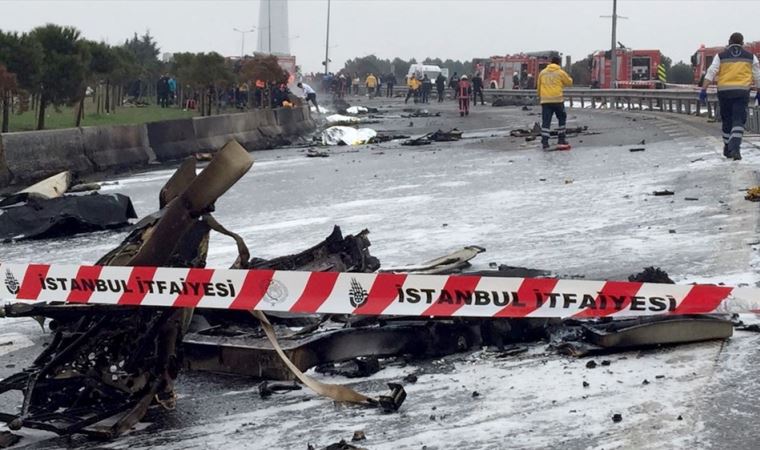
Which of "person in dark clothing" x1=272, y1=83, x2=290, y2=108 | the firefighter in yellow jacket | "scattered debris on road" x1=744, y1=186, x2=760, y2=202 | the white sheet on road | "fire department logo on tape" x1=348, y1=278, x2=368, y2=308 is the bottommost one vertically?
the white sheet on road

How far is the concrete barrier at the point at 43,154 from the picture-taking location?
65.9 ft

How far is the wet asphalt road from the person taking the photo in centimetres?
562

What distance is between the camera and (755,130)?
23.2m

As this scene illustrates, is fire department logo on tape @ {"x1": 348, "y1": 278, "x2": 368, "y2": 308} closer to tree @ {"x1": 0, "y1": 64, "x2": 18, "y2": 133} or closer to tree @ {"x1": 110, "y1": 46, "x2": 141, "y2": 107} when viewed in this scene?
tree @ {"x1": 0, "y1": 64, "x2": 18, "y2": 133}

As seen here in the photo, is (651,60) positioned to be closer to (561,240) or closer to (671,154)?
(671,154)

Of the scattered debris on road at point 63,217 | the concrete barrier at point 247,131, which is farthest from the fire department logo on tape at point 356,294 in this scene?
the concrete barrier at point 247,131

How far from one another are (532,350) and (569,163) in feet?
40.7

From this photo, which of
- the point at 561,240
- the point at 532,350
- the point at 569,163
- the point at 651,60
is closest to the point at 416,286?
the point at 532,350

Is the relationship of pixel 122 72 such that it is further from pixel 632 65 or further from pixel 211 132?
pixel 632 65

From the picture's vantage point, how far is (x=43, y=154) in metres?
20.9

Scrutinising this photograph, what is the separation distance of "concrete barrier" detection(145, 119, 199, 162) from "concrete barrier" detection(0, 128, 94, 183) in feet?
10.9

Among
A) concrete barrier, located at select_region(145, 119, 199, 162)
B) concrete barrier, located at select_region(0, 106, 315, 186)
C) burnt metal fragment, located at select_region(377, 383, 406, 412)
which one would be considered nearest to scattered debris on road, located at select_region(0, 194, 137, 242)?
concrete barrier, located at select_region(0, 106, 315, 186)

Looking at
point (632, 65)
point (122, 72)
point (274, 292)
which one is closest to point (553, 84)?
point (274, 292)

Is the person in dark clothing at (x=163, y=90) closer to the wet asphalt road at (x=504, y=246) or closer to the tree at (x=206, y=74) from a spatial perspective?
the tree at (x=206, y=74)
